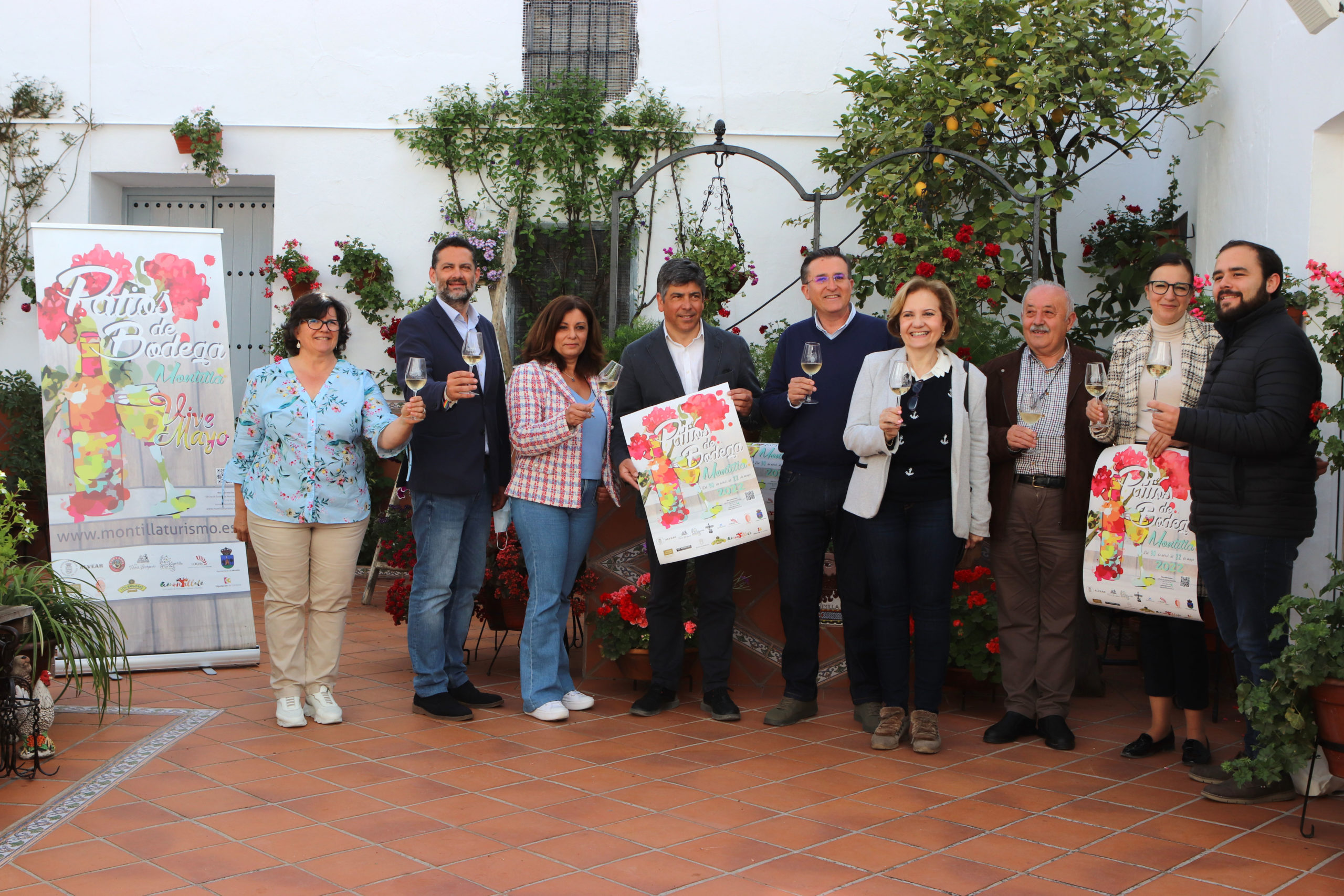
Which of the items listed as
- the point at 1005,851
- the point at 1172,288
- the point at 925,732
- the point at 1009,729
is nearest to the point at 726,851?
the point at 1005,851

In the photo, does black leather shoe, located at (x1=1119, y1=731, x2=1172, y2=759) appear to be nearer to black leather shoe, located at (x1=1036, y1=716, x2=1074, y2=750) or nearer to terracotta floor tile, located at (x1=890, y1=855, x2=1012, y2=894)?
black leather shoe, located at (x1=1036, y1=716, x2=1074, y2=750)

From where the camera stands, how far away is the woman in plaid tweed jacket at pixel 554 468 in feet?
14.6

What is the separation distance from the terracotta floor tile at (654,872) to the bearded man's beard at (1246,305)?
7.86ft

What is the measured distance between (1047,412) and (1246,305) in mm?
834

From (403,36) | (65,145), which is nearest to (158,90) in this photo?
(65,145)

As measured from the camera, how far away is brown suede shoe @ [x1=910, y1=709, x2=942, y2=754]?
416cm

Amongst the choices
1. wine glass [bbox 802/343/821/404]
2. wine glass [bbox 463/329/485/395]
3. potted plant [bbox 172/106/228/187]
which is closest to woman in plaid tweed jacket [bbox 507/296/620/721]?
wine glass [bbox 463/329/485/395]

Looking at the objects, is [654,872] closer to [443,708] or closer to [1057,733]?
[443,708]

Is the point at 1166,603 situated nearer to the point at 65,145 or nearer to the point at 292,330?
the point at 292,330

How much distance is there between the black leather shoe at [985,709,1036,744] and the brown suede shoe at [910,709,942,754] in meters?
0.22

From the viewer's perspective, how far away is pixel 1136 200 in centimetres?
811

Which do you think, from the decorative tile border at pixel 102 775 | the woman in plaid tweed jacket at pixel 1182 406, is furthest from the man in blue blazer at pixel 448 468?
the woman in plaid tweed jacket at pixel 1182 406

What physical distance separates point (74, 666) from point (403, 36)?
5.99 meters

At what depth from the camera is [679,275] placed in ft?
14.7
